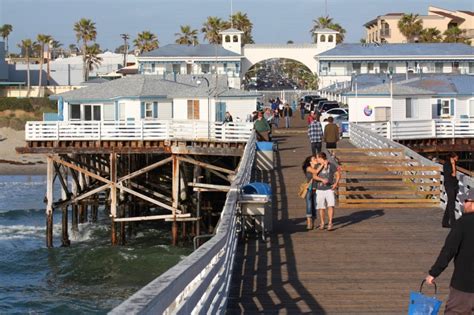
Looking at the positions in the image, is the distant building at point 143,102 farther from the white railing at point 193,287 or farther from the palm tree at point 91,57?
the palm tree at point 91,57

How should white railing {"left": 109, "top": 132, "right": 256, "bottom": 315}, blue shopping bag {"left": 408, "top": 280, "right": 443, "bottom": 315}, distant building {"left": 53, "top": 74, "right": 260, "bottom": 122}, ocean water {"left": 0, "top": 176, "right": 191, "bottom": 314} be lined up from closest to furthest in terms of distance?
white railing {"left": 109, "top": 132, "right": 256, "bottom": 315}, blue shopping bag {"left": 408, "top": 280, "right": 443, "bottom": 315}, ocean water {"left": 0, "top": 176, "right": 191, "bottom": 314}, distant building {"left": 53, "top": 74, "right": 260, "bottom": 122}

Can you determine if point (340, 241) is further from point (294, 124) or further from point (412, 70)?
point (412, 70)

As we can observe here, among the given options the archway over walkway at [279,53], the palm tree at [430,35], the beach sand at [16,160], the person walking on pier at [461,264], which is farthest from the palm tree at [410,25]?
the person walking on pier at [461,264]

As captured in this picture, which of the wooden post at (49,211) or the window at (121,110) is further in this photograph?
the window at (121,110)

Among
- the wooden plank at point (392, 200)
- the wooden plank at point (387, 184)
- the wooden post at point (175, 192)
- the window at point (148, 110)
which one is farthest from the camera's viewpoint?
the window at point (148, 110)

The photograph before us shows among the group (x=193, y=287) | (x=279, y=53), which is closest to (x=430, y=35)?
(x=279, y=53)

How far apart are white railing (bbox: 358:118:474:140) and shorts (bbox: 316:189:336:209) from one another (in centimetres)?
2113

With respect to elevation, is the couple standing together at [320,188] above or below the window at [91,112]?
below

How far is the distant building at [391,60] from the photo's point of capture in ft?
309

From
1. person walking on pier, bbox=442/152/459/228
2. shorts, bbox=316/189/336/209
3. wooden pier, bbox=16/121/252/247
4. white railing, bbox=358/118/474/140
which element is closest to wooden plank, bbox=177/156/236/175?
wooden pier, bbox=16/121/252/247

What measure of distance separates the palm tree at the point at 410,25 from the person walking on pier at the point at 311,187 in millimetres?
113357

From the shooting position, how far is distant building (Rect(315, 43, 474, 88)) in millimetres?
94062

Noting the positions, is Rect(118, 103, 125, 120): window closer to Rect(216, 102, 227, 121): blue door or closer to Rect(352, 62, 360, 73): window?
Rect(216, 102, 227, 121): blue door

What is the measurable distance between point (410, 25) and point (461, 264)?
12241 centimetres
